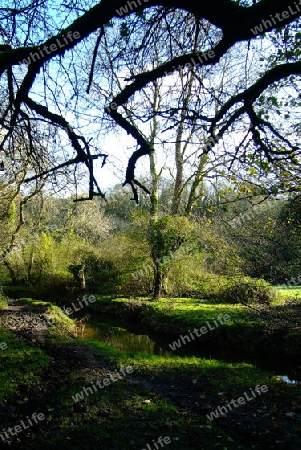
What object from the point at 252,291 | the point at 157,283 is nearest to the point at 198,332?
the point at 252,291

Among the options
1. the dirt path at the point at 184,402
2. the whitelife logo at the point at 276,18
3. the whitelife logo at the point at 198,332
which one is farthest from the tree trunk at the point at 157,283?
the whitelife logo at the point at 276,18

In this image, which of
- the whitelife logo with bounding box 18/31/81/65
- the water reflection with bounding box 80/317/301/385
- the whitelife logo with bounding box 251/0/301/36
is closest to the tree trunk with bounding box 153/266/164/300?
the water reflection with bounding box 80/317/301/385

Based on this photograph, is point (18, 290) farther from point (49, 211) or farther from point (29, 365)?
point (29, 365)

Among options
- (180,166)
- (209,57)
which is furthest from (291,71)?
(180,166)

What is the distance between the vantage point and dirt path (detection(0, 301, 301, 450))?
5.16 metres

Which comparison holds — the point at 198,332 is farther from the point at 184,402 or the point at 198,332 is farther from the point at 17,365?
the point at 17,365

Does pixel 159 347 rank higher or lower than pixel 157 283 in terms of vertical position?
lower

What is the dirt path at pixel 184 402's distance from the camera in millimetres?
5160

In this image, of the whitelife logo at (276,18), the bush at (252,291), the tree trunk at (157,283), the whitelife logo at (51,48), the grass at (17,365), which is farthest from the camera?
the tree trunk at (157,283)

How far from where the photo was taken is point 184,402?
6.45m

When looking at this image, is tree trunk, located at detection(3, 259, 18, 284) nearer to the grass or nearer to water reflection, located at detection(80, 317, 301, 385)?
water reflection, located at detection(80, 317, 301, 385)

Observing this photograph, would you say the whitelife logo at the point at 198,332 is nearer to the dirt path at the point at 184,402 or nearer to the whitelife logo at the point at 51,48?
the dirt path at the point at 184,402

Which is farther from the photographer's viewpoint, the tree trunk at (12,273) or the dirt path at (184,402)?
the tree trunk at (12,273)

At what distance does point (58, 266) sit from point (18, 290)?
9.25 feet
